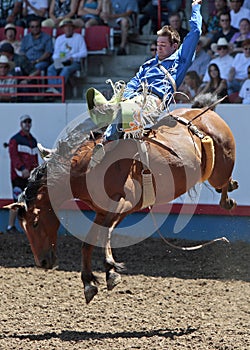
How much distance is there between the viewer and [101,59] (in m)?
11.4

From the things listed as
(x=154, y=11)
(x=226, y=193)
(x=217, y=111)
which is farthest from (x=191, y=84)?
(x=226, y=193)

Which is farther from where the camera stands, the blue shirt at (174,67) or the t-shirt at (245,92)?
the t-shirt at (245,92)

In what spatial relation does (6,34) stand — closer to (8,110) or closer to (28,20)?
(28,20)

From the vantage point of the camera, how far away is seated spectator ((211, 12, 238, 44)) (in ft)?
33.6

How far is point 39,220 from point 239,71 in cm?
498

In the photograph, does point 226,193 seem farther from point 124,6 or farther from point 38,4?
point 38,4

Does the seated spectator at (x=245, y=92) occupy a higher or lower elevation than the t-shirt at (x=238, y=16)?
lower

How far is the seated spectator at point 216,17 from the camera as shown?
1048 cm

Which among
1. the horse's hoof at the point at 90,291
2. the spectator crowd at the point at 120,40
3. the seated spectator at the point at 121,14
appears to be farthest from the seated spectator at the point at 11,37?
the horse's hoof at the point at 90,291

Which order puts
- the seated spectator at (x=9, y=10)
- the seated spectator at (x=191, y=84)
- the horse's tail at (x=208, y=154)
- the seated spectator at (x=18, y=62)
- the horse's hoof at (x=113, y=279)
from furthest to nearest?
the seated spectator at (x=9, y=10)
the seated spectator at (x=18, y=62)
the seated spectator at (x=191, y=84)
the horse's tail at (x=208, y=154)
the horse's hoof at (x=113, y=279)

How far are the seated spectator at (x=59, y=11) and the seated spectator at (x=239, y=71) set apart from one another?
3191 mm

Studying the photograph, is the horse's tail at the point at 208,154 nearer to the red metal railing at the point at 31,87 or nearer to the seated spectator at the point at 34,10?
the red metal railing at the point at 31,87

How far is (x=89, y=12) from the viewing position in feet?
38.1

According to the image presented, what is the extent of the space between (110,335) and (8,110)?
15.7 feet
